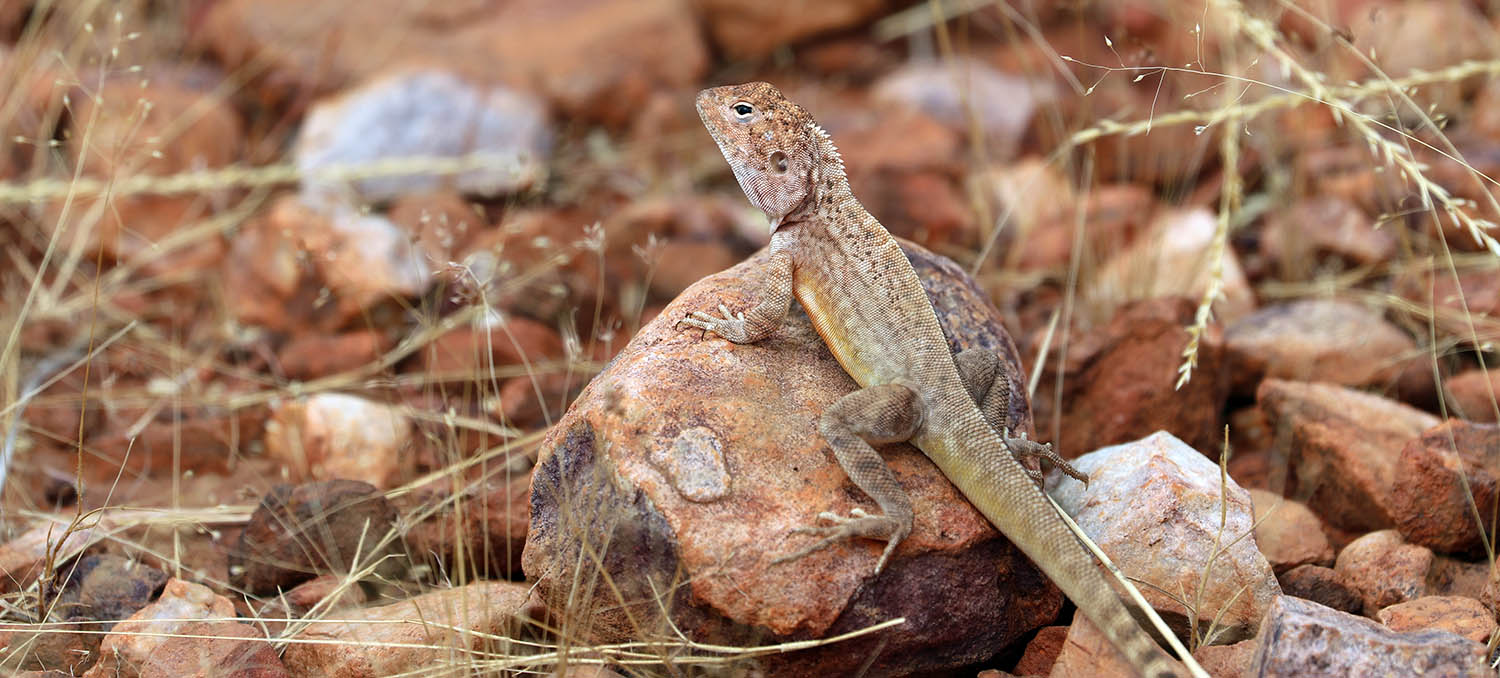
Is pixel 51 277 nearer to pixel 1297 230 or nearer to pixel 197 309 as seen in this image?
pixel 197 309

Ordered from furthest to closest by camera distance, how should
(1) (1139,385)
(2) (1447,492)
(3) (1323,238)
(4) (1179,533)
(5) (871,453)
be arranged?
(3) (1323,238) < (1) (1139,385) < (2) (1447,492) < (4) (1179,533) < (5) (871,453)

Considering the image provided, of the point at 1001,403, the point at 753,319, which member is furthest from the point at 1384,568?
the point at 753,319

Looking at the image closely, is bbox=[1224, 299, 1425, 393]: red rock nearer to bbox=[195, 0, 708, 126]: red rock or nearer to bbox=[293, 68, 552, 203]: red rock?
bbox=[293, 68, 552, 203]: red rock

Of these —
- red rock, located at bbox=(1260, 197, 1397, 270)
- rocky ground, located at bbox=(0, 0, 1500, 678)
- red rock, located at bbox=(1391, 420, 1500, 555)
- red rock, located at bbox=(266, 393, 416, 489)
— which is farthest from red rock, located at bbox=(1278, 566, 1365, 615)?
red rock, located at bbox=(266, 393, 416, 489)

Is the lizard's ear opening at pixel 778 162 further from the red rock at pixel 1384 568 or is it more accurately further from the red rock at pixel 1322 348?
the red rock at pixel 1322 348

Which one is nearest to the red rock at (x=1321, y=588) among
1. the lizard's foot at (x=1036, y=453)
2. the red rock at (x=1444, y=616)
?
the red rock at (x=1444, y=616)

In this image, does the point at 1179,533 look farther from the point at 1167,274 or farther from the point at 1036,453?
the point at 1167,274

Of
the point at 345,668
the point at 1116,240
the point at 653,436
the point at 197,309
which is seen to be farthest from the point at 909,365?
the point at 197,309
